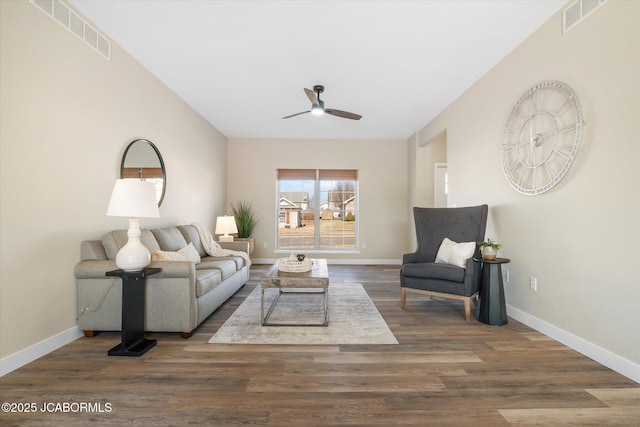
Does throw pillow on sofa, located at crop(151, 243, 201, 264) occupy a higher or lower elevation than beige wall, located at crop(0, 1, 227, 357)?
lower

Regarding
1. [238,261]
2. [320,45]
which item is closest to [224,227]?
[238,261]

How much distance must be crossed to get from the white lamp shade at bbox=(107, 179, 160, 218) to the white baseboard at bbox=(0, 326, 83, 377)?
111 centimetres

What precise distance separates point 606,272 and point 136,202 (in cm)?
355

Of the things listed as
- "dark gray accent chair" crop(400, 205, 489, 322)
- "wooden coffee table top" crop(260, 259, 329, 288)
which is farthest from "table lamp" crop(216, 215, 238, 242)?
"dark gray accent chair" crop(400, 205, 489, 322)

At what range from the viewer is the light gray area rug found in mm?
2486

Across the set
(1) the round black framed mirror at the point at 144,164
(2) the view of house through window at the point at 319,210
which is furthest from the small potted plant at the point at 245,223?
(1) the round black framed mirror at the point at 144,164

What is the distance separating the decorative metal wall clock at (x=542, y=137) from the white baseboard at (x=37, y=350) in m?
4.36

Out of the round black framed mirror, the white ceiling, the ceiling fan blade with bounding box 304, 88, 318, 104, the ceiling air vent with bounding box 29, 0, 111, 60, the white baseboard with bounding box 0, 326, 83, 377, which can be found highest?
the white ceiling

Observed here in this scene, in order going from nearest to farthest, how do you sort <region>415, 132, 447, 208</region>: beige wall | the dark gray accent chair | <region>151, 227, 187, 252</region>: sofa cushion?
the dark gray accent chair
<region>151, 227, 187, 252</region>: sofa cushion
<region>415, 132, 447, 208</region>: beige wall

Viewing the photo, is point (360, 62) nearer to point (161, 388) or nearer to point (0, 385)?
point (161, 388)

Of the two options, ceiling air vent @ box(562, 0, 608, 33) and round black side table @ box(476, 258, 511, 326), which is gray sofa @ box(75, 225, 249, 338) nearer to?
round black side table @ box(476, 258, 511, 326)

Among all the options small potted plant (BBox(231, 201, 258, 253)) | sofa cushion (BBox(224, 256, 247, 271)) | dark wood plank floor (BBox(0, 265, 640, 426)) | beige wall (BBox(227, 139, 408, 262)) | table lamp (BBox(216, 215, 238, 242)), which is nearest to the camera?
dark wood plank floor (BBox(0, 265, 640, 426))

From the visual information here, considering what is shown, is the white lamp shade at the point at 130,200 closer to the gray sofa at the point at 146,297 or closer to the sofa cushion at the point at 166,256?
the gray sofa at the point at 146,297

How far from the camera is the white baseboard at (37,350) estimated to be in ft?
6.24
